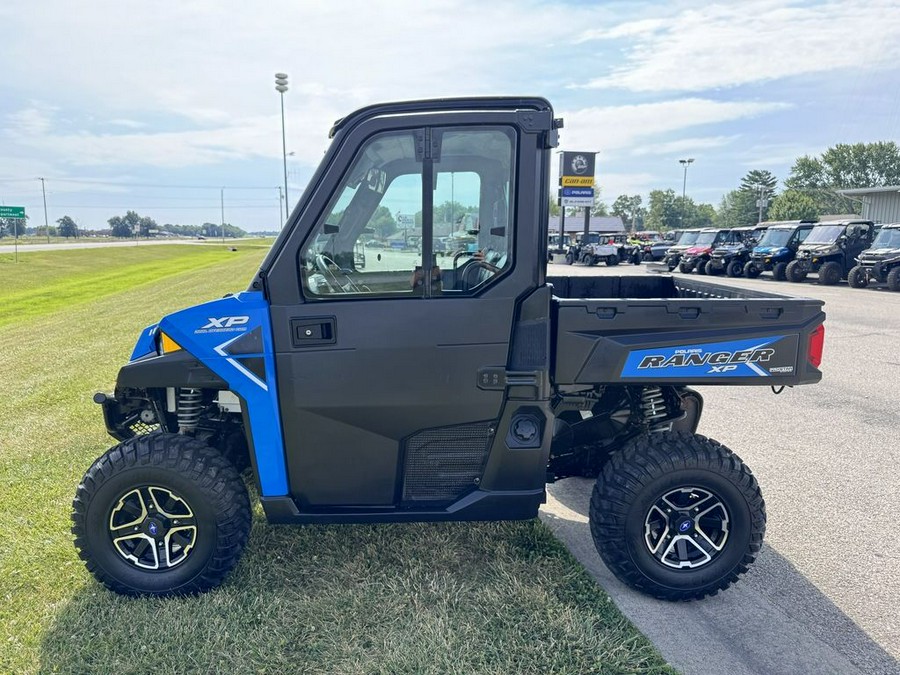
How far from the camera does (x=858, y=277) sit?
1925 cm

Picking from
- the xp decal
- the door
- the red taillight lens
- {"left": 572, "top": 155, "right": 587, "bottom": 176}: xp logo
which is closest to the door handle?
the door

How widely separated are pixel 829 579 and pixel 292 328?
3.07 meters

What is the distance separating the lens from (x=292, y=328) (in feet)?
9.57

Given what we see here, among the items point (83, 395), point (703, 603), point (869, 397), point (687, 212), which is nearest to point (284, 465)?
point (703, 603)

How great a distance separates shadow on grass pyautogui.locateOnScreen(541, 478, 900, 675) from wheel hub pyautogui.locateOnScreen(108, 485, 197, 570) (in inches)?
83.2

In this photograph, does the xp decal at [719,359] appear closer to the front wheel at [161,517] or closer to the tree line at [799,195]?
the front wheel at [161,517]

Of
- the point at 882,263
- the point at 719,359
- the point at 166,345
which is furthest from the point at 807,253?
the point at 166,345

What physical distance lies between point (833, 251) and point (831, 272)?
72 cm

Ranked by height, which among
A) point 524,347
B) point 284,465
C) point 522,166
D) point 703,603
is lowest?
point 703,603

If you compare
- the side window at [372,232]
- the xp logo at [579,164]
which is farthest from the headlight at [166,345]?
the xp logo at [579,164]

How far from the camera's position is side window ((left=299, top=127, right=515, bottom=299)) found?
2910 millimetres

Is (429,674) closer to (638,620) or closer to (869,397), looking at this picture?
(638,620)

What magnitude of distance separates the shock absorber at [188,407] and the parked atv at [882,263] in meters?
20.4

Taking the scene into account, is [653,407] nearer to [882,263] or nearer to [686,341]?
[686,341]
